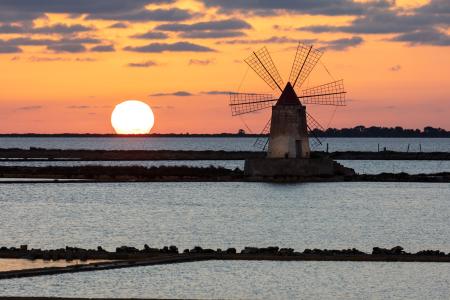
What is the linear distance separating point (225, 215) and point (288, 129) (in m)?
18.1

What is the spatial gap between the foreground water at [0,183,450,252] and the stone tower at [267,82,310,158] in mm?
1985

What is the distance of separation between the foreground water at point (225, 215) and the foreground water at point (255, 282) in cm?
643

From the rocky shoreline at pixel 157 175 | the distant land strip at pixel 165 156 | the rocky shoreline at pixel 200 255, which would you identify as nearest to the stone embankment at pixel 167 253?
the rocky shoreline at pixel 200 255

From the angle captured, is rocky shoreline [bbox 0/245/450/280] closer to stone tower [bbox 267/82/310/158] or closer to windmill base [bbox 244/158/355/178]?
stone tower [bbox 267/82/310/158]

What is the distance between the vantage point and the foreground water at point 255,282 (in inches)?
959

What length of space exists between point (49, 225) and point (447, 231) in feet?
44.9

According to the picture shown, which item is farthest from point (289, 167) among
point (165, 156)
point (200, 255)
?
point (165, 156)

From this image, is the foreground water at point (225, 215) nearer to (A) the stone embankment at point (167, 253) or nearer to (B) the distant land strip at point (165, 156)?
(A) the stone embankment at point (167, 253)

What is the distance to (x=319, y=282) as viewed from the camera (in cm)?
2612

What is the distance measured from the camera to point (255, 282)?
26.1m

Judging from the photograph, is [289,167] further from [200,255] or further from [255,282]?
[255,282]

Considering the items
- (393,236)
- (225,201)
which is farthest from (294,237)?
(225,201)

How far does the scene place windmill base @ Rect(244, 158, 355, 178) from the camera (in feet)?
219

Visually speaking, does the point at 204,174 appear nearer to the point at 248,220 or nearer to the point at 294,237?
the point at 248,220
